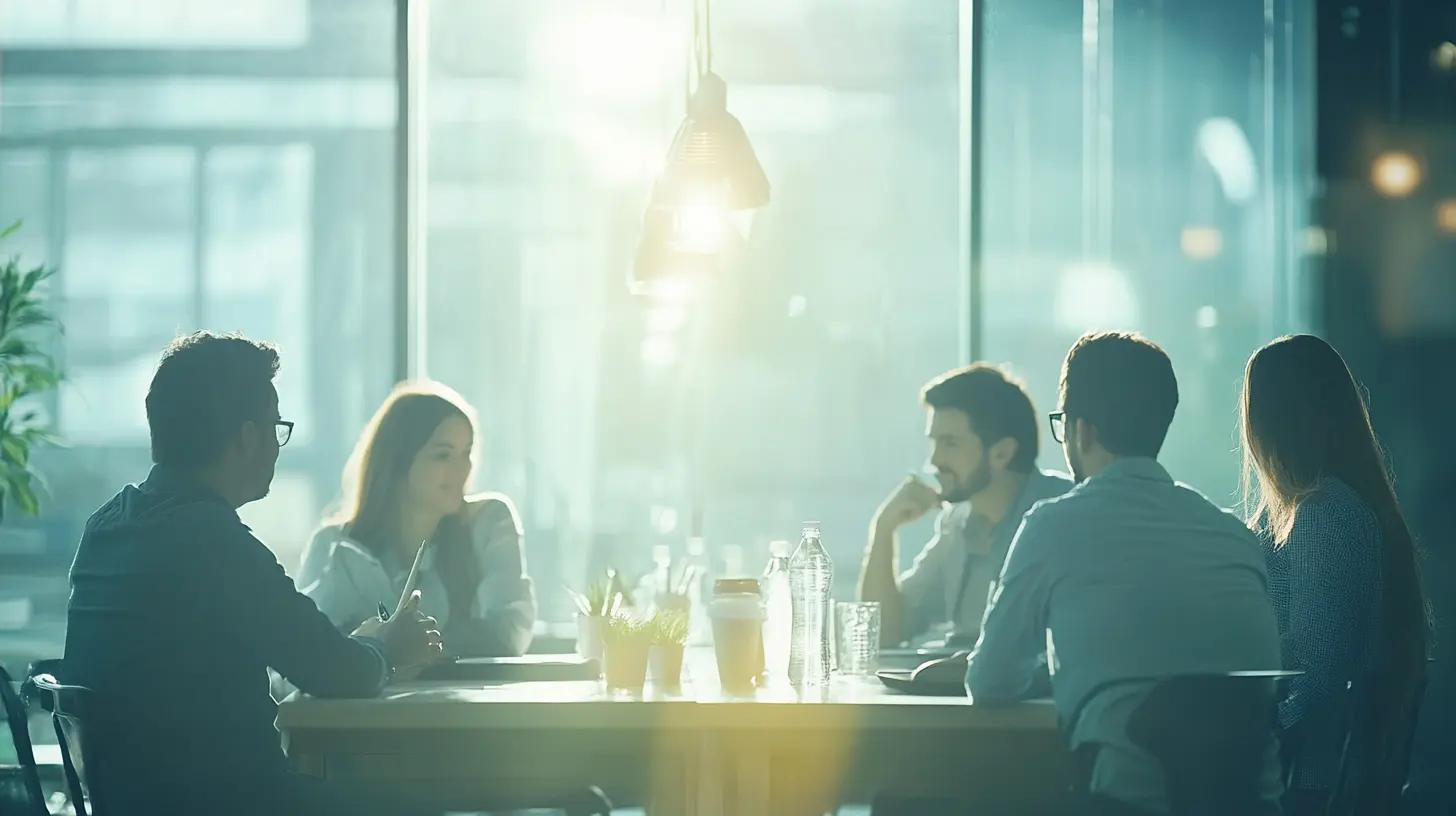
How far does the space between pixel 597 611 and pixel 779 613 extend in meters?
0.33

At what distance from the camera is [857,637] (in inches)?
105

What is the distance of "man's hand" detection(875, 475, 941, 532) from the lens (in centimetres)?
363

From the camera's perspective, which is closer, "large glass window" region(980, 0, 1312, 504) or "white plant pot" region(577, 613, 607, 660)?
"white plant pot" region(577, 613, 607, 660)

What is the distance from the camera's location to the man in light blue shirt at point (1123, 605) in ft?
6.82

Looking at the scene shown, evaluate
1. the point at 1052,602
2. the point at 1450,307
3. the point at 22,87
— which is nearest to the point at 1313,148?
the point at 1450,307

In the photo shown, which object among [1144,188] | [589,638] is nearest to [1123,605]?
[589,638]

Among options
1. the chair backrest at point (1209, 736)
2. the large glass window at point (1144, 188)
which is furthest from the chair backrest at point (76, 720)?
the large glass window at point (1144, 188)

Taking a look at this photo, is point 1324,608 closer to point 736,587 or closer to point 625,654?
point 736,587

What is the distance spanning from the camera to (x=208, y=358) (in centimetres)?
Answer: 223

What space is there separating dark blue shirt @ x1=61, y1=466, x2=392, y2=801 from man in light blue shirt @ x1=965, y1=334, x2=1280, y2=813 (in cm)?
107

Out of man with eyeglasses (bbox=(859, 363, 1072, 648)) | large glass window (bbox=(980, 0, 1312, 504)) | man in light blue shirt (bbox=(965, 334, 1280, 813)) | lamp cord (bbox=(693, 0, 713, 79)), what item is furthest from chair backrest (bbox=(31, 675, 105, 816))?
large glass window (bbox=(980, 0, 1312, 504))

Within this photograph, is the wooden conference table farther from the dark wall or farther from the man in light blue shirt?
the dark wall

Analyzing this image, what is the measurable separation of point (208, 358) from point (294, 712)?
1.87 feet

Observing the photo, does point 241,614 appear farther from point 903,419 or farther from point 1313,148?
point 1313,148
